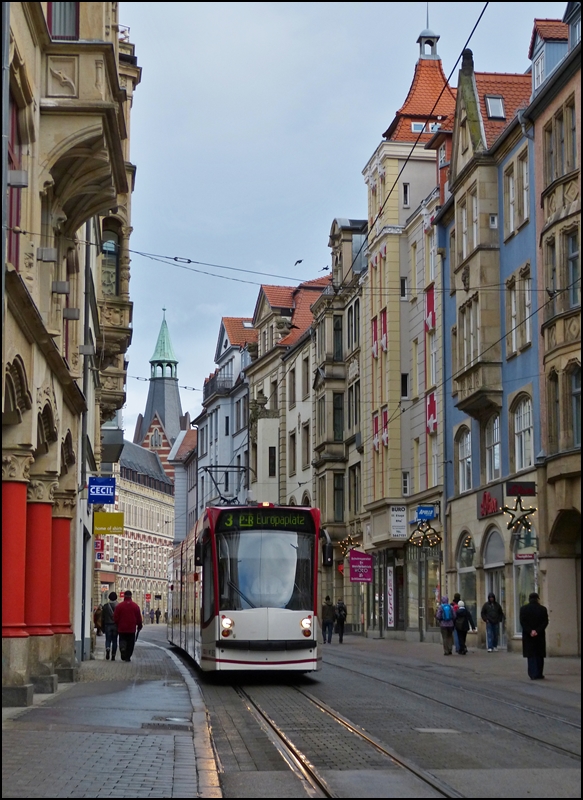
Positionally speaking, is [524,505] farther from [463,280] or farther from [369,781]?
[369,781]

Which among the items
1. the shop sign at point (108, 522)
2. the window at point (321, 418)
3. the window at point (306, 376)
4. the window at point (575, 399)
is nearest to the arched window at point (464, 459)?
the window at point (575, 399)

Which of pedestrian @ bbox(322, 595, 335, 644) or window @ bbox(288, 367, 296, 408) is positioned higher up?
window @ bbox(288, 367, 296, 408)

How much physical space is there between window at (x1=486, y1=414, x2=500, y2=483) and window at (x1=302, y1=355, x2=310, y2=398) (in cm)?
2896

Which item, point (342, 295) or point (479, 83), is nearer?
point (479, 83)

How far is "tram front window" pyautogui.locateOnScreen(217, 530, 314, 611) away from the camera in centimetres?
2164

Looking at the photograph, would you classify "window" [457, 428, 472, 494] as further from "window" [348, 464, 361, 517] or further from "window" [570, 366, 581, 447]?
"window" [348, 464, 361, 517]

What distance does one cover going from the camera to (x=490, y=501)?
37.4 metres

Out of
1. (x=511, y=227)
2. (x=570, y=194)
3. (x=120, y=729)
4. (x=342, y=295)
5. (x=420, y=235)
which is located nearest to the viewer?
(x=120, y=729)

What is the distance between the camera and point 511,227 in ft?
120

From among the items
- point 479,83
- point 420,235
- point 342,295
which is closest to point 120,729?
point 479,83

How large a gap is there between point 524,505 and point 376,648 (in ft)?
28.9

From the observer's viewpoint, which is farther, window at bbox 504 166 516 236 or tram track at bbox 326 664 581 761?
window at bbox 504 166 516 236

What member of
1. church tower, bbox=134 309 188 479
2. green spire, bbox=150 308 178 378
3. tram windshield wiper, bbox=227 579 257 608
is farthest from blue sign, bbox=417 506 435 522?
green spire, bbox=150 308 178 378

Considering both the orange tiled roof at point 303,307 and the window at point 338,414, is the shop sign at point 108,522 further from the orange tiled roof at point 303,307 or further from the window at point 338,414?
the orange tiled roof at point 303,307
